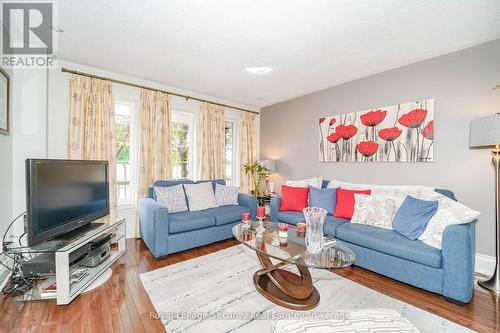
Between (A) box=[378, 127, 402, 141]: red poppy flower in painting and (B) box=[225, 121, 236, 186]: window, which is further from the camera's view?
(B) box=[225, 121, 236, 186]: window

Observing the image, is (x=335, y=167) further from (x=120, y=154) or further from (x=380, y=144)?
(x=120, y=154)

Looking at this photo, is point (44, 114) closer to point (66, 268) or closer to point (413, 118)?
point (66, 268)

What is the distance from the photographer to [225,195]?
386 cm

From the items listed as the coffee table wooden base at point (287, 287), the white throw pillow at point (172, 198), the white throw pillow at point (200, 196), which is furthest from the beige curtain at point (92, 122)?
the coffee table wooden base at point (287, 287)

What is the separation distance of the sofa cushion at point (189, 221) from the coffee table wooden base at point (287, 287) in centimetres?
113

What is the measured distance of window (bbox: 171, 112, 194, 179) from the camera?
413 cm

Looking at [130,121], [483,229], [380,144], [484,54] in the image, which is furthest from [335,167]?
[130,121]

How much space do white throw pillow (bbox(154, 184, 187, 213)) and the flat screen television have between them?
676 millimetres

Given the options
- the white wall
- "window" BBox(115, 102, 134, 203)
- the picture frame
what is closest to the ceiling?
the white wall

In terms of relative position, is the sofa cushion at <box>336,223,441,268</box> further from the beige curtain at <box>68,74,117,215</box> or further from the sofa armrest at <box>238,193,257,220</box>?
the beige curtain at <box>68,74,117,215</box>

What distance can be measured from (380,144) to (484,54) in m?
1.42

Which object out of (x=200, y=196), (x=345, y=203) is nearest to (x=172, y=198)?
(x=200, y=196)

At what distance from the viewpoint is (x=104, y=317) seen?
1.71 meters

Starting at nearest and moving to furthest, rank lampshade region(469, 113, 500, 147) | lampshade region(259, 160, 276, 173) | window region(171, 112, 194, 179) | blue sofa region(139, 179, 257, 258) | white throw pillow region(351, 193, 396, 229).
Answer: lampshade region(469, 113, 500, 147) → white throw pillow region(351, 193, 396, 229) → blue sofa region(139, 179, 257, 258) → window region(171, 112, 194, 179) → lampshade region(259, 160, 276, 173)
